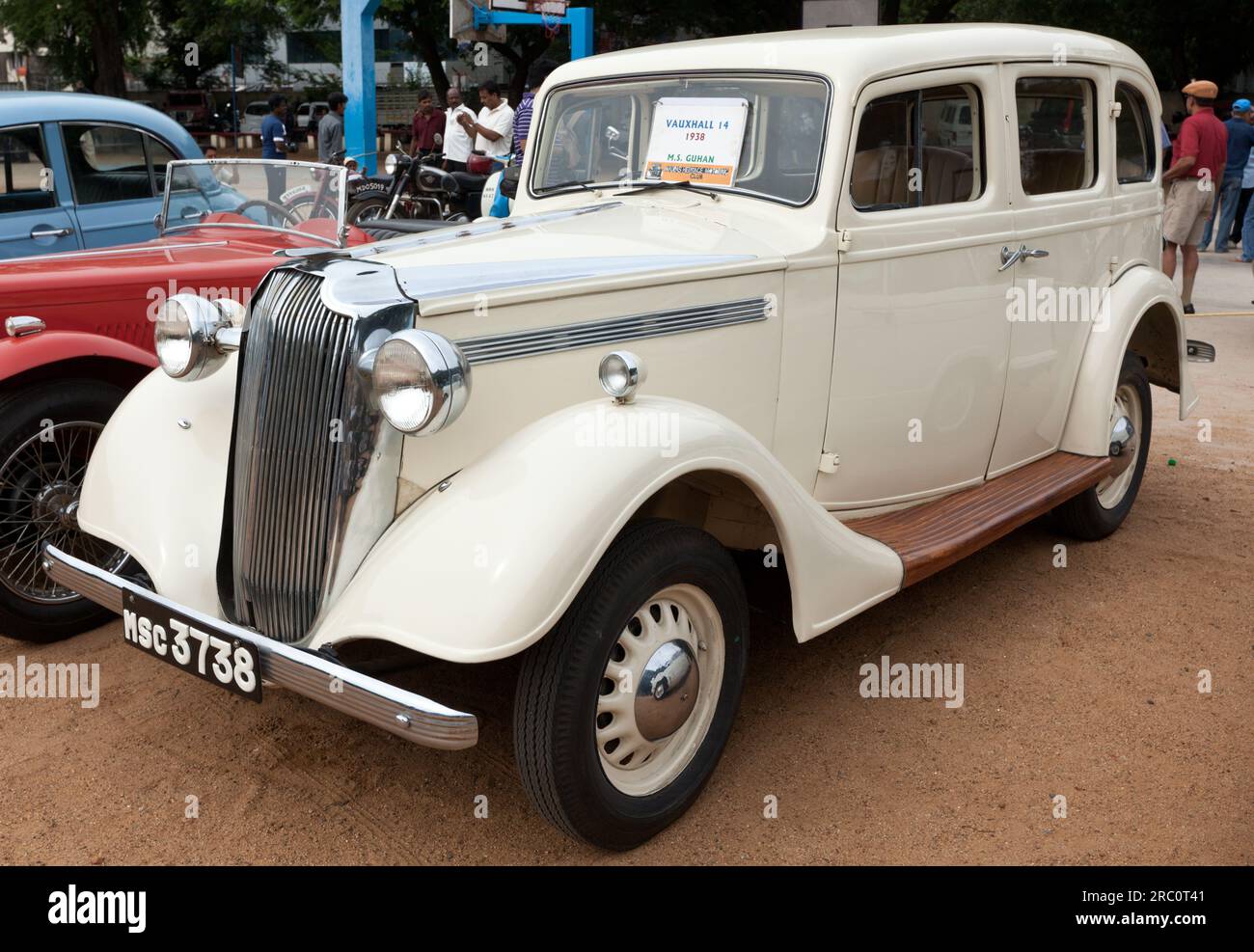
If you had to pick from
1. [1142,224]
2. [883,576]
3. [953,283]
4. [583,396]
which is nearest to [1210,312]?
[1142,224]

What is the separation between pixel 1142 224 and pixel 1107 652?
191cm

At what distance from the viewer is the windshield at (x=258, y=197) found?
462cm

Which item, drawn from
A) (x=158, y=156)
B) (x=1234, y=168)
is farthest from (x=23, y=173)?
(x=1234, y=168)

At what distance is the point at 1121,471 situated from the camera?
479 cm

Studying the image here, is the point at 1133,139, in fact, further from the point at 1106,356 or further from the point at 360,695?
the point at 360,695

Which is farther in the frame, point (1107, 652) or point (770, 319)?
point (1107, 652)

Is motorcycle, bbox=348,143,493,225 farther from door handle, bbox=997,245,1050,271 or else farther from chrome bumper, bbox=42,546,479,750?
chrome bumper, bbox=42,546,479,750

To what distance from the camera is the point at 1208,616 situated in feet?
13.3

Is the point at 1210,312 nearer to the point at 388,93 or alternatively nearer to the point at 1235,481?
the point at 1235,481

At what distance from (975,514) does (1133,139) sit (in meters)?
1.99

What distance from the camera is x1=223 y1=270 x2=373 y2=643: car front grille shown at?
2537 mm

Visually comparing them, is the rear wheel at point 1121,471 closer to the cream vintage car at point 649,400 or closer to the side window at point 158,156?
the cream vintage car at point 649,400

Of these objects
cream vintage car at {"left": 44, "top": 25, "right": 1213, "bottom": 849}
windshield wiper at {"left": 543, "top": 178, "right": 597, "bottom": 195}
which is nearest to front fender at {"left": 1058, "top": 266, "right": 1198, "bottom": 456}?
cream vintage car at {"left": 44, "top": 25, "right": 1213, "bottom": 849}
